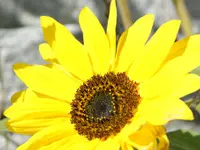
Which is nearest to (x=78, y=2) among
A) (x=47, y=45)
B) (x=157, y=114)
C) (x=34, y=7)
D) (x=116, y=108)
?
(x=34, y=7)

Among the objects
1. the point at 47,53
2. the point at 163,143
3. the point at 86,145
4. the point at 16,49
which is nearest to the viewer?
the point at 163,143

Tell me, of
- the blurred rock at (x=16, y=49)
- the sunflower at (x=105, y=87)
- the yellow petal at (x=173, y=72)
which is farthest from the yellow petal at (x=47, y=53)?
the blurred rock at (x=16, y=49)

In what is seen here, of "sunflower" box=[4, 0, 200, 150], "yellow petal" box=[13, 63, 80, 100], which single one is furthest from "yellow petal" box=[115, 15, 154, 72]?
"yellow petal" box=[13, 63, 80, 100]

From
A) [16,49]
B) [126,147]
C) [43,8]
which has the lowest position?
[16,49]

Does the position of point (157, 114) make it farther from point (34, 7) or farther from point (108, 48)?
point (34, 7)

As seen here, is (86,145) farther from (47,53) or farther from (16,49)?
(16,49)

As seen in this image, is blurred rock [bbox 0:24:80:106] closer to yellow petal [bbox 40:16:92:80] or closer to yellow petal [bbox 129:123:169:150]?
yellow petal [bbox 40:16:92:80]

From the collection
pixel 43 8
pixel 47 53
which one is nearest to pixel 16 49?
pixel 43 8
